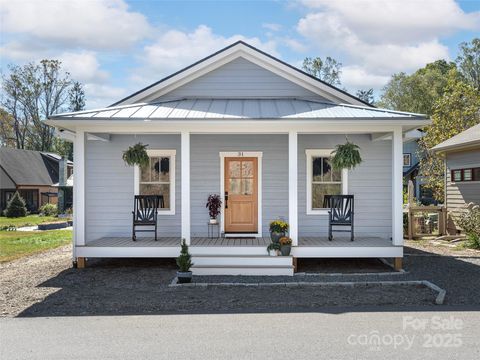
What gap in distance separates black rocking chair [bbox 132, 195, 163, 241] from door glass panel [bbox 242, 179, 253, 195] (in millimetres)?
2103

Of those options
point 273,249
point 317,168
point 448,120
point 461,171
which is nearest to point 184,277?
point 273,249

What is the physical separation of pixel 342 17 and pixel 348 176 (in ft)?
13.0

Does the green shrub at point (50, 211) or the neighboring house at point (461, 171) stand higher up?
the neighboring house at point (461, 171)

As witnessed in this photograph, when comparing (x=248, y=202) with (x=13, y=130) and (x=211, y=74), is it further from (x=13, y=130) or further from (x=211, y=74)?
(x=13, y=130)

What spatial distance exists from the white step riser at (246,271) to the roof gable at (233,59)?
15.8 ft

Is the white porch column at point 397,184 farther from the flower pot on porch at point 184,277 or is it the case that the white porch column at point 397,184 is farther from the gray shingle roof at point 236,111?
the flower pot on porch at point 184,277

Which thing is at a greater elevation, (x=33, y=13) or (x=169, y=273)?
(x=33, y=13)

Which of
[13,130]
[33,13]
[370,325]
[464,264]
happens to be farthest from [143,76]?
[13,130]

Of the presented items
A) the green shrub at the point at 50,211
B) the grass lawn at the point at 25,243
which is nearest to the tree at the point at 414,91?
the green shrub at the point at 50,211

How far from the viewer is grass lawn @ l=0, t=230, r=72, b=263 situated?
13113 millimetres

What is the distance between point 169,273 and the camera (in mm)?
9672

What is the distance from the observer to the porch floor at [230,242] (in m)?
9.94

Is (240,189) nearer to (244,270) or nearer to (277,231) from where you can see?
(277,231)

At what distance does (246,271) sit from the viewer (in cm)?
937
